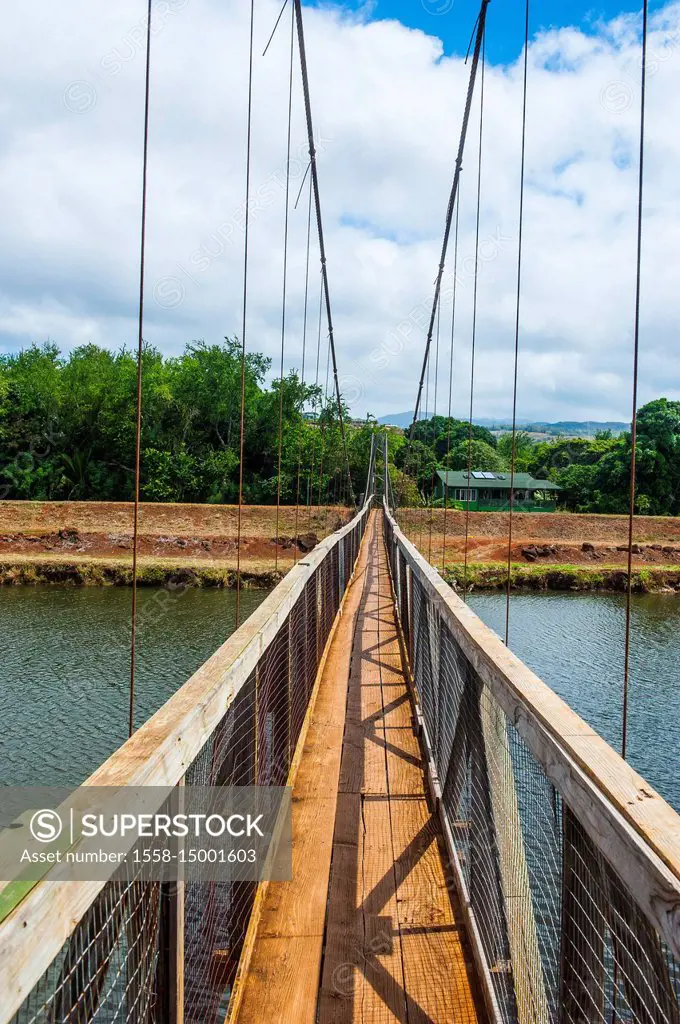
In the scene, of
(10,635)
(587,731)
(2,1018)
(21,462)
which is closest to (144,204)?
(587,731)

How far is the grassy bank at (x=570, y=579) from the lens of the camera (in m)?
20.4

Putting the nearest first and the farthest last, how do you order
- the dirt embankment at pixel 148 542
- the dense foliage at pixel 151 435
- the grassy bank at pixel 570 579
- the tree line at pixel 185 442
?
1. the dirt embankment at pixel 148 542
2. the grassy bank at pixel 570 579
3. the tree line at pixel 185 442
4. the dense foliage at pixel 151 435

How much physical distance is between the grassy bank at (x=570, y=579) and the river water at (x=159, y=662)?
1.76 meters

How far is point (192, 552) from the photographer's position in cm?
2355

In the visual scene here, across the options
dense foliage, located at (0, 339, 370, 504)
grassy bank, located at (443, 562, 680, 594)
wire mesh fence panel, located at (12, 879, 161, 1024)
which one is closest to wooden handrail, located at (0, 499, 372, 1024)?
wire mesh fence panel, located at (12, 879, 161, 1024)

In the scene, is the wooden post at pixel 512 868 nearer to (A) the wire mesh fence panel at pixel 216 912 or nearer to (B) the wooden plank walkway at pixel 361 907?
(B) the wooden plank walkway at pixel 361 907

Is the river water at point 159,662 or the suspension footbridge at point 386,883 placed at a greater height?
the suspension footbridge at point 386,883

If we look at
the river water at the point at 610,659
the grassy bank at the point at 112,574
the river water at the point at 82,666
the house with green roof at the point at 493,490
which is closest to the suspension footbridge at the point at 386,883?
the river water at the point at 610,659

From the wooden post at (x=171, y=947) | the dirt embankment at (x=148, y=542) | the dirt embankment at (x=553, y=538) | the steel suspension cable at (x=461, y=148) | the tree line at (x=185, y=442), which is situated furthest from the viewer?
the tree line at (x=185, y=442)

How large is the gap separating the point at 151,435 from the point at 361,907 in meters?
31.8

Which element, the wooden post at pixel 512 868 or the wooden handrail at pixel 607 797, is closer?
the wooden handrail at pixel 607 797

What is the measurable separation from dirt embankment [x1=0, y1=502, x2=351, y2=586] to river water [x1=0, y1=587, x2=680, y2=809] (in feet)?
5.20

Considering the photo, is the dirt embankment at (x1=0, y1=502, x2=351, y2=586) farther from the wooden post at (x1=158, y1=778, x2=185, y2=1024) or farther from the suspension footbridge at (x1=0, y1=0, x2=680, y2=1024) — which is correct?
the wooden post at (x1=158, y1=778, x2=185, y2=1024)

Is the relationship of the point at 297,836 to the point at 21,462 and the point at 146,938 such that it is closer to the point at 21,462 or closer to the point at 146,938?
the point at 146,938
